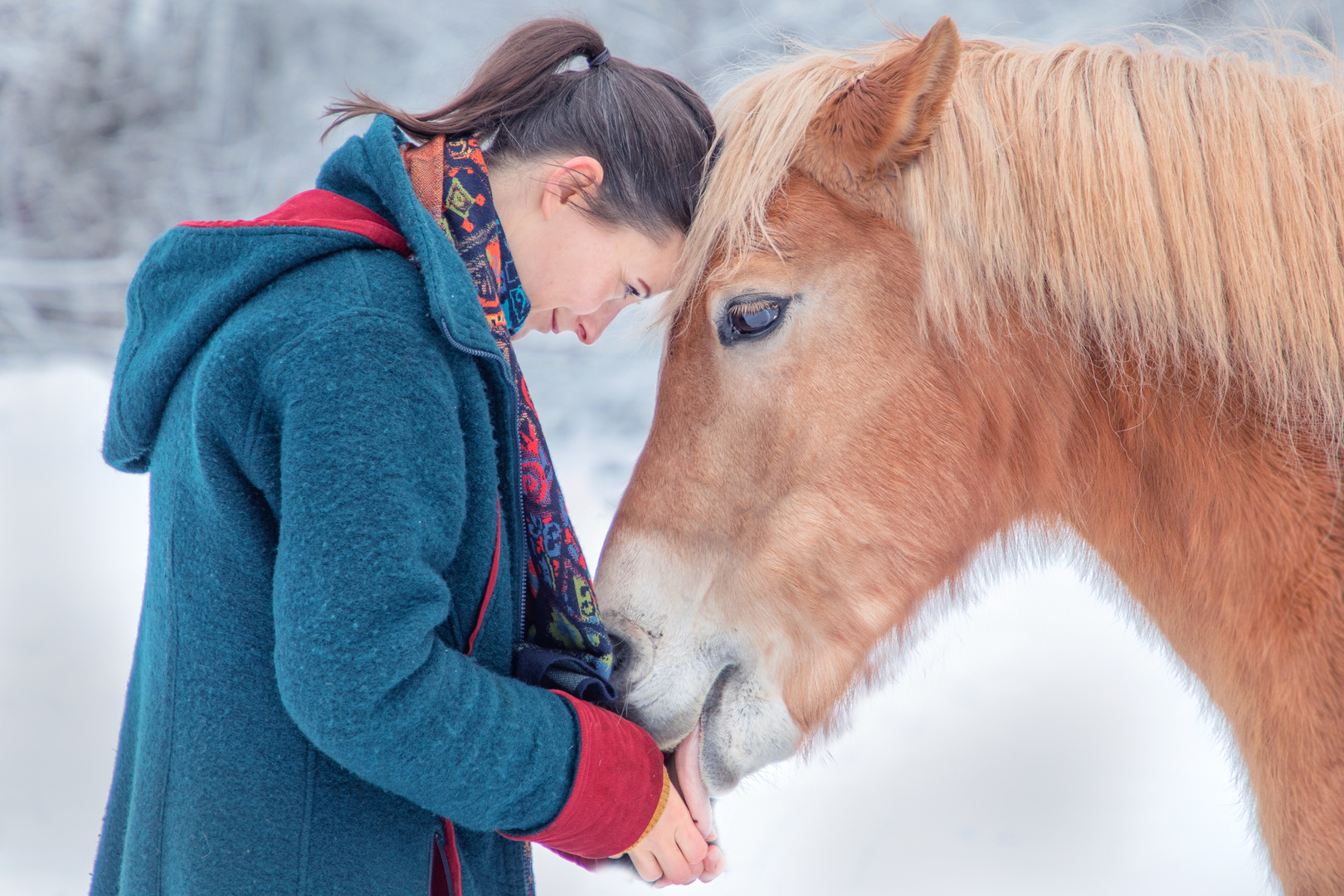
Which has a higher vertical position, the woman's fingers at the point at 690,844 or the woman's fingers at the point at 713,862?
the woman's fingers at the point at 690,844

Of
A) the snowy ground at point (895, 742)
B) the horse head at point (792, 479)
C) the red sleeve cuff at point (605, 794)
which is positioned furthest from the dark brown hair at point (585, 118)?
the snowy ground at point (895, 742)

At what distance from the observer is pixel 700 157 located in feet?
2.92

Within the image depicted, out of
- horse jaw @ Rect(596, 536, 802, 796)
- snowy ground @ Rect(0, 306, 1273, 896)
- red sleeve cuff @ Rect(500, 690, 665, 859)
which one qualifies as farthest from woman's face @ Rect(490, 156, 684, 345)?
snowy ground @ Rect(0, 306, 1273, 896)

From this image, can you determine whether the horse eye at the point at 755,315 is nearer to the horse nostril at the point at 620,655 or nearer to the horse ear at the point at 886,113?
the horse ear at the point at 886,113

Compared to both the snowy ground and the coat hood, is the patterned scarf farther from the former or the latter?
the snowy ground

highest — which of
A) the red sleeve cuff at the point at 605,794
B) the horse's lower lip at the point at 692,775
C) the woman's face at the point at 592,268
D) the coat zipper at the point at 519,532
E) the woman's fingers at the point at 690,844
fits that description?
the woman's face at the point at 592,268

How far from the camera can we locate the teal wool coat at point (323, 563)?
56 centimetres

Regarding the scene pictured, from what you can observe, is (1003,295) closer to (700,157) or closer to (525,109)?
(700,157)

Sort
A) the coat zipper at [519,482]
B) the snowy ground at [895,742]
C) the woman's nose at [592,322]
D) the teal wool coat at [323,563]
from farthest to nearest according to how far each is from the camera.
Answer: the snowy ground at [895,742]
the woman's nose at [592,322]
the coat zipper at [519,482]
the teal wool coat at [323,563]

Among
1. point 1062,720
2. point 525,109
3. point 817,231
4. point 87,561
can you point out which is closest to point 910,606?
point 817,231

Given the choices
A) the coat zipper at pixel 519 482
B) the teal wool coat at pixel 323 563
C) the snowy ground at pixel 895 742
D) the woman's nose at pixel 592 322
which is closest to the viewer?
the teal wool coat at pixel 323 563

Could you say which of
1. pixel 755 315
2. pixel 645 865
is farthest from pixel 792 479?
pixel 645 865

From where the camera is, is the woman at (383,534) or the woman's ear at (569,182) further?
the woman's ear at (569,182)

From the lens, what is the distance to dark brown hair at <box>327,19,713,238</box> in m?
0.80
